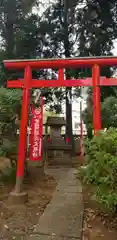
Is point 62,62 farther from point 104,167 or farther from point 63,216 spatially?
point 63,216

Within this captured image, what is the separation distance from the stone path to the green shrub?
0.63m

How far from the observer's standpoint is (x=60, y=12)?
51.0ft

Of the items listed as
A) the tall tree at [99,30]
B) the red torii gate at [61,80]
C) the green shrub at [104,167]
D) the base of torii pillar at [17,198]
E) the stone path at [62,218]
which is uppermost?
the tall tree at [99,30]

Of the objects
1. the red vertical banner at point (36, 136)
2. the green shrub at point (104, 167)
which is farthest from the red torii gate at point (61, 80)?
the green shrub at point (104, 167)

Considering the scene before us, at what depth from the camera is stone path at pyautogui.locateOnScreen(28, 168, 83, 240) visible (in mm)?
4070

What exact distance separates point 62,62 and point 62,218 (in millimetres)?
3574

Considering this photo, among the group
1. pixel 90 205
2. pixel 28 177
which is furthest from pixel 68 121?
pixel 90 205

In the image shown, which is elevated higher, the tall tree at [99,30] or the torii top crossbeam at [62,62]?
the tall tree at [99,30]

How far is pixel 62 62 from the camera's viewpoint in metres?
6.71

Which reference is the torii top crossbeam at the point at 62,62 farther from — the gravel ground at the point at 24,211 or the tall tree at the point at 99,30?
the tall tree at the point at 99,30

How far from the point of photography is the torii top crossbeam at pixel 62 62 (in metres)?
6.61

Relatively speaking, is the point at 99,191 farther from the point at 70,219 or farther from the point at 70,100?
the point at 70,100

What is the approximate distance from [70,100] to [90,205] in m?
9.98

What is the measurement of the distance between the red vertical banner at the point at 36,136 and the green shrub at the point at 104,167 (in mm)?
2603
